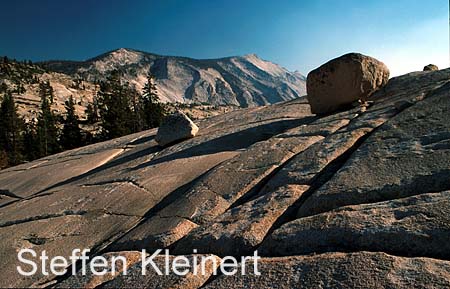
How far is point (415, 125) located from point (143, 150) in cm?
852

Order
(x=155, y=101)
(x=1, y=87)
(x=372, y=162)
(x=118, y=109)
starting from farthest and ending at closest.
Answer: (x=1, y=87) → (x=155, y=101) → (x=118, y=109) → (x=372, y=162)

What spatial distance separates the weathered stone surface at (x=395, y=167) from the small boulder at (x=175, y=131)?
22.9ft

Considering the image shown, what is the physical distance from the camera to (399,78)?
12.0 metres

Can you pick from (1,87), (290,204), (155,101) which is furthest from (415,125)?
(1,87)

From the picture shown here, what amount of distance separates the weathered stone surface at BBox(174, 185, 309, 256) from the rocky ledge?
0.06 ft

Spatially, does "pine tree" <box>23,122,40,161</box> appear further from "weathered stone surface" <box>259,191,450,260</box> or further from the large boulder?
"weathered stone surface" <box>259,191,450,260</box>

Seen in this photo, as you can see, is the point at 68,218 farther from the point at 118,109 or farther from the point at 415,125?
the point at 118,109

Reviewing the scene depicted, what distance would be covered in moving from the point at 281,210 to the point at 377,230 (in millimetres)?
1458

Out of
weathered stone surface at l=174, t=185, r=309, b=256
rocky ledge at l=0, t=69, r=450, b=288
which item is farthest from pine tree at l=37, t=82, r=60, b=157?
weathered stone surface at l=174, t=185, r=309, b=256

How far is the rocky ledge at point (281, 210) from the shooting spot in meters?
3.50

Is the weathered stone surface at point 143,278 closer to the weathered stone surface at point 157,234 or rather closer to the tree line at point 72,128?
the weathered stone surface at point 157,234

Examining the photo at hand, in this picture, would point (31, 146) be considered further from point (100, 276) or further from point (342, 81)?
point (100, 276)

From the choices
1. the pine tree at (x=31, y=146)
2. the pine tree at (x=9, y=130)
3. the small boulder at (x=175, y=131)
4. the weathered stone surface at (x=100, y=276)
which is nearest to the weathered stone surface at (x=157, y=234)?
the weathered stone surface at (x=100, y=276)

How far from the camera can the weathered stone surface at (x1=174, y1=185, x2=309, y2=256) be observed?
4459 millimetres
